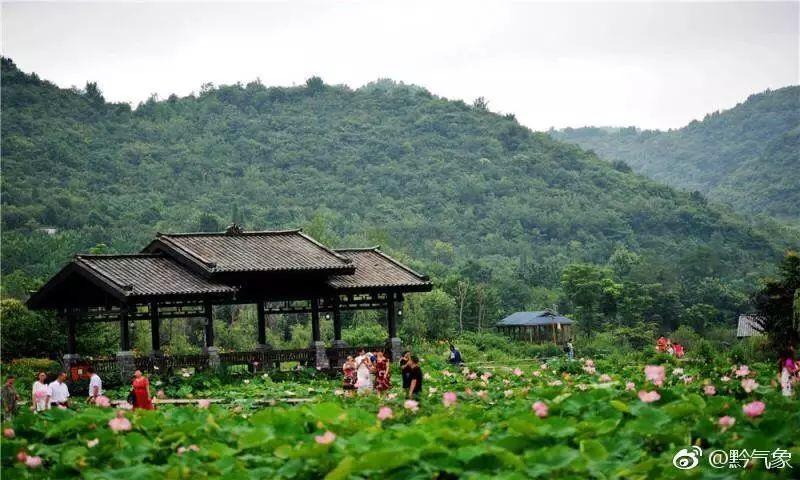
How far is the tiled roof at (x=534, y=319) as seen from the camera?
6134 centimetres

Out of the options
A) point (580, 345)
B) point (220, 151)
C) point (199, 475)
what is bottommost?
point (580, 345)

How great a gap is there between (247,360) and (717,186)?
147 metres

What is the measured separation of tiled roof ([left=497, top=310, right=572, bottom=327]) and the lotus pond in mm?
48517

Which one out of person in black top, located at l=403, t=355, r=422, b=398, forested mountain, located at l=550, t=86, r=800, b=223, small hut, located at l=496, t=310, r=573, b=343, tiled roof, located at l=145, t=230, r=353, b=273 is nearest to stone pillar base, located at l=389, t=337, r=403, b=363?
tiled roof, located at l=145, t=230, r=353, b=273

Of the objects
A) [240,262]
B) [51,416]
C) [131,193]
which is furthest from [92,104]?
[51,416]

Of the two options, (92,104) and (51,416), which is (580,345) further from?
(92,104)

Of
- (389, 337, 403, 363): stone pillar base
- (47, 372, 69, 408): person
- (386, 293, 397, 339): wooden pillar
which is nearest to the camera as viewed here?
(47, 372, 69, 408): person

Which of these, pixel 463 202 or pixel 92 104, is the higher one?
pixel 92 104

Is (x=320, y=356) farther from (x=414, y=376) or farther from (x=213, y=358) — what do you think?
(x=414, y=376)

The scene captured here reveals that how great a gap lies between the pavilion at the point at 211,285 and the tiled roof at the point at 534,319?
3161 cm

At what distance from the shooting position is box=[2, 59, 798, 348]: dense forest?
8456cm

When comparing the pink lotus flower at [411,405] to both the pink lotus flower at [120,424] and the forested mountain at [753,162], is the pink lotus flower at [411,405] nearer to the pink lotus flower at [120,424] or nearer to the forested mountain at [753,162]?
the pink lotus flower at [120,424]

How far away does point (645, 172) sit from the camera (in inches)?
7790

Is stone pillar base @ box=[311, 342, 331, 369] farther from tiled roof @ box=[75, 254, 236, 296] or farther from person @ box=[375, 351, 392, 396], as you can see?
person @ box=[375, 351, 392, 396]
